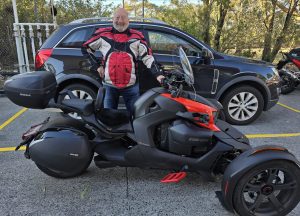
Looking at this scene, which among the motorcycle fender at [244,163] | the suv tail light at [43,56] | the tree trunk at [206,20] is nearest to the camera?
the motorcycle fender at [244,163]

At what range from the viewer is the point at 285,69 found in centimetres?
761

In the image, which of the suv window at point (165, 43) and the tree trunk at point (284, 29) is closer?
the suv window at point (165, 43)

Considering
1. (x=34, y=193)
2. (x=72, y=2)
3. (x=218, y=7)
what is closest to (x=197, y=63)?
(x=34, y=193)

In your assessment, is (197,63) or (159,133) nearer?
(159,133)

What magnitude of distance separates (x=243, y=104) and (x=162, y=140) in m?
2.59

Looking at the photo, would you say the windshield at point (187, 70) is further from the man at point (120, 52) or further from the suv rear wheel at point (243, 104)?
the suv rear wheel at point (243, 104)

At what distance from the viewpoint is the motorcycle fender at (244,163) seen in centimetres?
236

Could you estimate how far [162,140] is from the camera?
2744 millimetres

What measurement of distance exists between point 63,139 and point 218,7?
8559mm

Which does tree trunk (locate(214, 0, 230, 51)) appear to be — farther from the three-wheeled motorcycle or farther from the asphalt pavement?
the three-wheeled motorcycle

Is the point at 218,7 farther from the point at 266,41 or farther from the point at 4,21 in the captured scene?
the point at 4,21

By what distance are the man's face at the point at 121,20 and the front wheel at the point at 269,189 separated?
2.10 m

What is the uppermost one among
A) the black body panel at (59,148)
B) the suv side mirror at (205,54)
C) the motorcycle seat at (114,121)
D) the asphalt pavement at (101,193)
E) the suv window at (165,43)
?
the suv window at (165,43)

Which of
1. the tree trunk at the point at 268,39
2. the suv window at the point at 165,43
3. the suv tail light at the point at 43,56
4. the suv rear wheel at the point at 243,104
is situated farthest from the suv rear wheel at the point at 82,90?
the tree trunk at the point at 268,39
